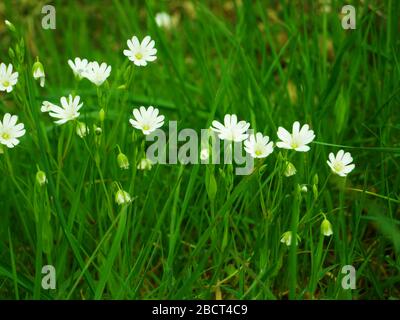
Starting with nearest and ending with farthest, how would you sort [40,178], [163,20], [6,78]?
[40,178] → [6,78] → [163,20]

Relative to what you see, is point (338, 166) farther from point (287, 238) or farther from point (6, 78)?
point (6, 78)

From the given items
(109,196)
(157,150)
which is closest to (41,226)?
(109,196)

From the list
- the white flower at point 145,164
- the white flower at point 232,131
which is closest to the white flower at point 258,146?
the white flower at point 232,131

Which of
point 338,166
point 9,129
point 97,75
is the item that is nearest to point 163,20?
point 97,75

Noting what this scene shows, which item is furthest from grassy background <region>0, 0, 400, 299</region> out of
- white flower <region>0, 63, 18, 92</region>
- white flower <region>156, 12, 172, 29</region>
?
white flower <region>156, 12, 172, 29</region>

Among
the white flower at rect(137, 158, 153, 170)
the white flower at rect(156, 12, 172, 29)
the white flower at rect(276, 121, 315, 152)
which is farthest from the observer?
the white flower at rect(156, 12, 172, 29)

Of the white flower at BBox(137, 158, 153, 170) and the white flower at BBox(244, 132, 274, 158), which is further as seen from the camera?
the white flower at BBox(137, 158, 153, 170)

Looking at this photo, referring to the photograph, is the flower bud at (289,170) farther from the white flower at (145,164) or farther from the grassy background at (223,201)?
the white flower at (145,164)

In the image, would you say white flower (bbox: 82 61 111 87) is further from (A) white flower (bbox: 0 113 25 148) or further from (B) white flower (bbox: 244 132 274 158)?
(B) white flower (bbox: 244 132 274 158)

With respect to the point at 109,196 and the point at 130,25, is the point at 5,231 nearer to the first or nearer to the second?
the point at 109,196
